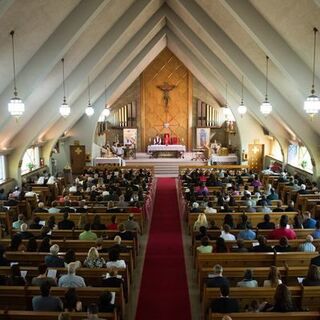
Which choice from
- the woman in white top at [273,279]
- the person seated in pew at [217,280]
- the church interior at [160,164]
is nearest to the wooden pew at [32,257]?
the church interior at [160,164]

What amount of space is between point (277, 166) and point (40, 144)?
12468mm

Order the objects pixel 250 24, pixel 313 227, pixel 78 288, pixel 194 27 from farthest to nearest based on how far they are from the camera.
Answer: pixel 194 27, pixel 250 24, pixel 313 227, pixel 78 288

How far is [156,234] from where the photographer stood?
12.3m

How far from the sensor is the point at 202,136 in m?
30.0

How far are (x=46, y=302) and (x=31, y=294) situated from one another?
681 millimetres

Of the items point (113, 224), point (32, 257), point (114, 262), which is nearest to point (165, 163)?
point (113, 224)

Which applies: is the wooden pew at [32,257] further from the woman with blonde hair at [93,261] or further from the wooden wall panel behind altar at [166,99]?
the wooden wall panel behind altar at [166,99]

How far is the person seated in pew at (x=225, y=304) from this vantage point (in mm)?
5715

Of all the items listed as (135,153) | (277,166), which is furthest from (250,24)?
(135,153)

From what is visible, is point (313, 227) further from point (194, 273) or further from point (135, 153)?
point (135, 153)

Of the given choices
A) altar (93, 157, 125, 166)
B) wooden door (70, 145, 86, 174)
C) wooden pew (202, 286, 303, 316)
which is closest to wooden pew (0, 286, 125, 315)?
wooden pew (202, 286, 303, 316)

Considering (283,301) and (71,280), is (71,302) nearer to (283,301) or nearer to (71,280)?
(71,280)

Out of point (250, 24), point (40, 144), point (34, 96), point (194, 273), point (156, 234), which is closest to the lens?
point (194, 273)

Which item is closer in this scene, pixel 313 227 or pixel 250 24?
pixel 313 227
